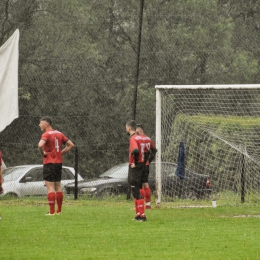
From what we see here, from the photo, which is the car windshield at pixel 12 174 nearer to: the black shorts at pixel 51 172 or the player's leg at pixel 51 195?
the player's leg at pixel 51 195

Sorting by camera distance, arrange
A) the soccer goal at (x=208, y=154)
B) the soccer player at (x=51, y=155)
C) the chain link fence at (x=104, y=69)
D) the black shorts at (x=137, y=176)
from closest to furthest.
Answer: the black shorts at (x=137, y=176) < the soccer player at (x=51, y=155) < the soccer goal at (x=208, y=154) < the chain link fence at (x=104, y=69)

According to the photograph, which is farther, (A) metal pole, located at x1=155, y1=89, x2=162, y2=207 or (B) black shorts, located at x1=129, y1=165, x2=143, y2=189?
(A) metal pole, located at x1=155, y1=89, x2=162, y2=207

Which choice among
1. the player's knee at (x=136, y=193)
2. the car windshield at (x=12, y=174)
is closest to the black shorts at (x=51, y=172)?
the player's knee at (x=136, y=193)

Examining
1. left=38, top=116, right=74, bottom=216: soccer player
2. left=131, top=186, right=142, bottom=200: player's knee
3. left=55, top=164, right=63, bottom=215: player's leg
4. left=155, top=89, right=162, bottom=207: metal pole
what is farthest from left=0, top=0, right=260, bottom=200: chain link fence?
left=131, top=186, right=142, bottom=200: player's knee

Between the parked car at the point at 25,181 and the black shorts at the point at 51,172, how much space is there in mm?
8833

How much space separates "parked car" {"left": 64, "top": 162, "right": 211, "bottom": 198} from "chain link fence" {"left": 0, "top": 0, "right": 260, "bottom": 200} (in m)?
0.93

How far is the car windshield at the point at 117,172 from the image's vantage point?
81.1 feet

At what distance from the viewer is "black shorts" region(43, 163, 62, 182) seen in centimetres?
1659

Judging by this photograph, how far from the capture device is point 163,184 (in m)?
21.1

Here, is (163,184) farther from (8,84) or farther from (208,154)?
(8,84)

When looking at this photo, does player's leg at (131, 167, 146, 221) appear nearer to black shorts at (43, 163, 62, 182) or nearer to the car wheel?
black shorts at (43, 163, 62, 182)

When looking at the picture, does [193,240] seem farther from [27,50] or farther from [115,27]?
[115,27]

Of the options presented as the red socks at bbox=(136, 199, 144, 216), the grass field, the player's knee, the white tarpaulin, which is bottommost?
the grass field

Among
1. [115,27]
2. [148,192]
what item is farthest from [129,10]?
[148,192]
